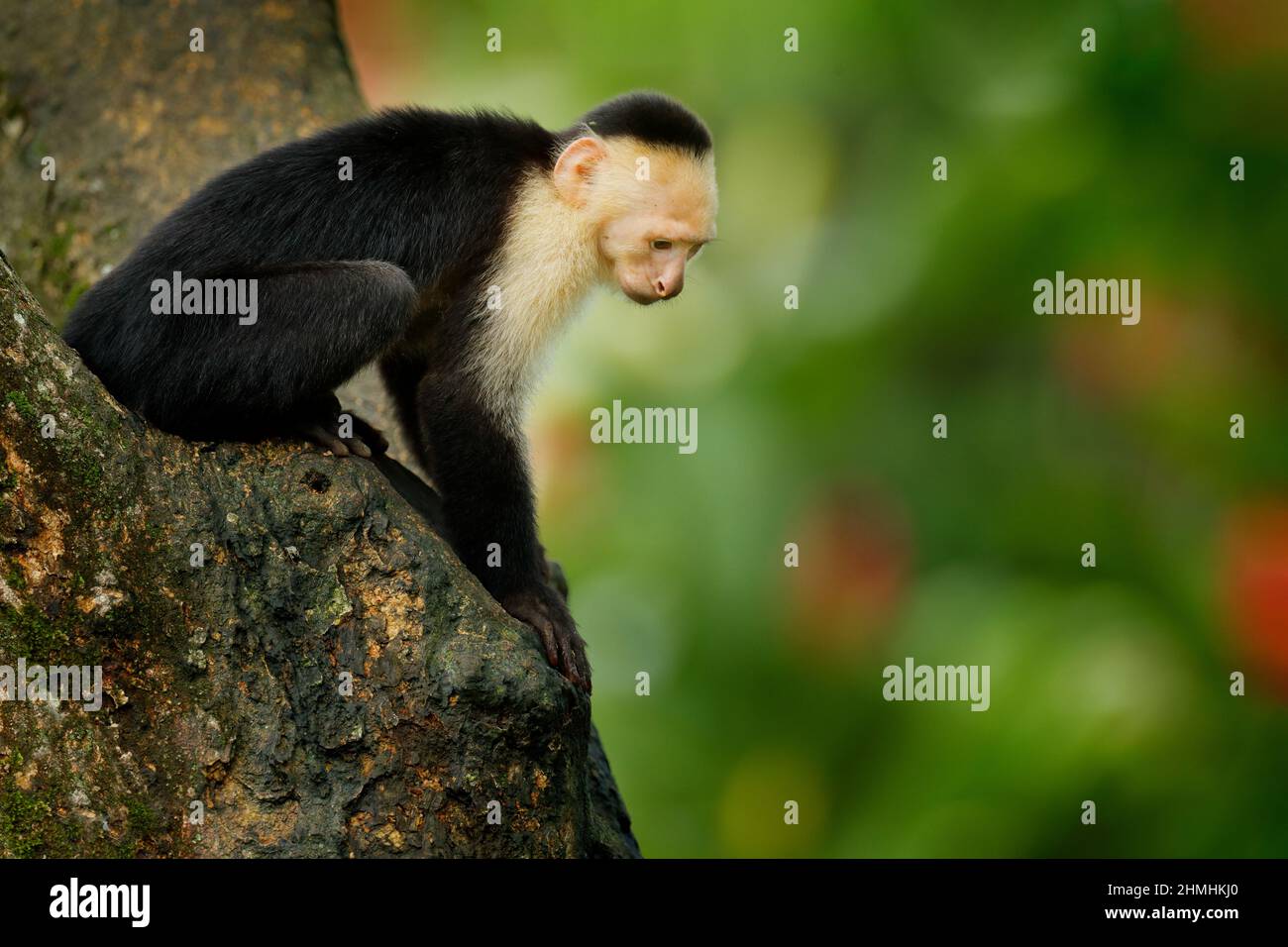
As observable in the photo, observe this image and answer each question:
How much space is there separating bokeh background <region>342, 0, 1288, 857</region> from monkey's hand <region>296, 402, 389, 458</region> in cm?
295

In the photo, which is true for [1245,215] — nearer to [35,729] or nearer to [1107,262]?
[1107,262]

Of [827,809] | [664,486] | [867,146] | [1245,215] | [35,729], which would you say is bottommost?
[827,809]

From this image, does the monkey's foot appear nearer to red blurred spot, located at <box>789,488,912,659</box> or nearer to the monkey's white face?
the monkey's white face

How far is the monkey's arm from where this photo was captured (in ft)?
13.8

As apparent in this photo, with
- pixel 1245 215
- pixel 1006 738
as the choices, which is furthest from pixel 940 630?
pixel 1245 215

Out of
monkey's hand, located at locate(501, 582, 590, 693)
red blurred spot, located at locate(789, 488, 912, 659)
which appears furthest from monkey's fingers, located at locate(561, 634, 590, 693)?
red blurred spot, located at locate(789, 488, 912, 659)

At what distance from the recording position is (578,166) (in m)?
4.95

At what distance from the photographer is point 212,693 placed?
3.43 meters

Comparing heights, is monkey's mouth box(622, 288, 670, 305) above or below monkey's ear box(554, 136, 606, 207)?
below

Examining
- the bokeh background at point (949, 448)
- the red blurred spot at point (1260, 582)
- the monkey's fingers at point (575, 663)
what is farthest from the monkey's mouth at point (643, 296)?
the red blurred spot at point (1260, 582)

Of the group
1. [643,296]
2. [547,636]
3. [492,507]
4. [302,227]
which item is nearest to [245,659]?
[547,636]

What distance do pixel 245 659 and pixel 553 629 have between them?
1.02m
